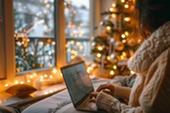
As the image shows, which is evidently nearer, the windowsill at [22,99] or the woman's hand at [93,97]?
the woman's hand at [93,97]

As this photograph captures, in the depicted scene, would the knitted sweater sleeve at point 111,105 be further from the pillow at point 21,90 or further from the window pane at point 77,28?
the window pane at point 77,28

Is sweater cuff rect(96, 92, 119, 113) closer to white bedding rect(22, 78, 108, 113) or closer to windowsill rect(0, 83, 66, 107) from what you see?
white bedding rect(22, 78, 108, 113)

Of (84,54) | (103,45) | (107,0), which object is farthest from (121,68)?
(107,0)

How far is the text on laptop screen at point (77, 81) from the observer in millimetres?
1095

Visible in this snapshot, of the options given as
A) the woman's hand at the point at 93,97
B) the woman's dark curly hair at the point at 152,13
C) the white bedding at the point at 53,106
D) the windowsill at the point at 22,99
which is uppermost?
the woman's dark curly hair at the point at 152,13

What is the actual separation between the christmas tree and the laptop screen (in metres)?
1.43

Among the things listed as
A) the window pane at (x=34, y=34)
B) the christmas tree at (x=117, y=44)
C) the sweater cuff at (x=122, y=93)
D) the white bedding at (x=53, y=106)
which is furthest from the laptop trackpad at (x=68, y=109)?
the christmas tree at (x=117, y=44)

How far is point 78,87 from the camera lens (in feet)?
3.87

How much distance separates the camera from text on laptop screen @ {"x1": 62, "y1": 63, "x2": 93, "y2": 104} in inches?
43.1

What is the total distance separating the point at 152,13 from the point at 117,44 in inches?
71.9

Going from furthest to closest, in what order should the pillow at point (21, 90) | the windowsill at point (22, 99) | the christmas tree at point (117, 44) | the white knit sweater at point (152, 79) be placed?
the christmas tree at point (117, 44)
the pillow at point (21, 90)
the windowsill at point (22, 99)
the white knit sweater at point (152, 79)

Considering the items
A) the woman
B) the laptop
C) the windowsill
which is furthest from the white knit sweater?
the windowsill

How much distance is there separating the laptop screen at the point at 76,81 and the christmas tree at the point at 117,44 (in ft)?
4.68

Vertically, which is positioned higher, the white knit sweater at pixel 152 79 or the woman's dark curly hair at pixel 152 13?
the woman's dark curly hair at pixel 152 13
